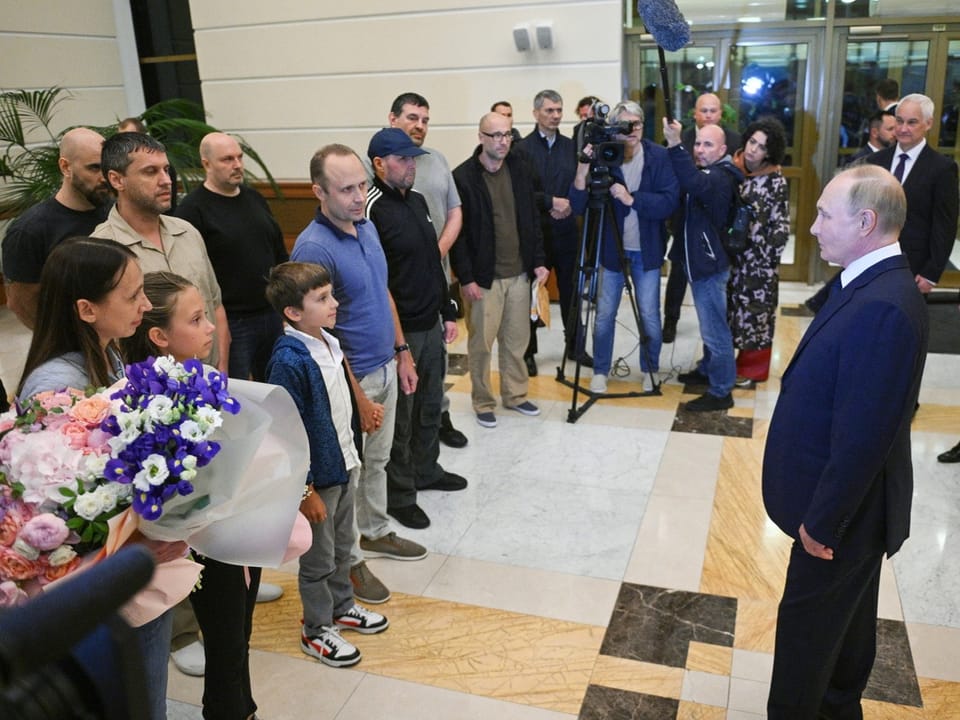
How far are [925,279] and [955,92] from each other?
3.10 meters

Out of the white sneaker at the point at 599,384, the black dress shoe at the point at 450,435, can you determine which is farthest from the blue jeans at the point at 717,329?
the black dress shoe at the point at 450,435

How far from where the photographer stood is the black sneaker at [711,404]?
446cm

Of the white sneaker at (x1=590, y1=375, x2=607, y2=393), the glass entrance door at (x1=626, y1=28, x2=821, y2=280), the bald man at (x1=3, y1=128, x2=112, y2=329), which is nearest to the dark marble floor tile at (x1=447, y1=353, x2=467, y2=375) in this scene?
the white sneaker at (x1=590, y1=375, x2=607, y2=393)

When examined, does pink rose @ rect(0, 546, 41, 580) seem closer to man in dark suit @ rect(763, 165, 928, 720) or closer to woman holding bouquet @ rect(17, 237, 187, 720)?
woman holding bouquet @ rect(17, 237, 187, 720)

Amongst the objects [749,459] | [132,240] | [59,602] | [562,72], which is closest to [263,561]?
[59,602]

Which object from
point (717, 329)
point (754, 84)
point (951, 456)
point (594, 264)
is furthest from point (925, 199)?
point (754, 84)

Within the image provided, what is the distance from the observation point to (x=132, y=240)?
2695mm

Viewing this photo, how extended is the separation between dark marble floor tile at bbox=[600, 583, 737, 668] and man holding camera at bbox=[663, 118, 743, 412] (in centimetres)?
177

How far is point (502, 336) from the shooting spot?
14.7 ft

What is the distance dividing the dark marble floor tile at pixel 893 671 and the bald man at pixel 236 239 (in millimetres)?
2504

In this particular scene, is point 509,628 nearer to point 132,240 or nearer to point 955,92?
point 132,240

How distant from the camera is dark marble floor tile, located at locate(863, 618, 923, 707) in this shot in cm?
235

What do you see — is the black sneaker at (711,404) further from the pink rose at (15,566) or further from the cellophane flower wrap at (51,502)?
the pink rose at (15,566)

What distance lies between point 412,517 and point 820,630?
183 centimetres
